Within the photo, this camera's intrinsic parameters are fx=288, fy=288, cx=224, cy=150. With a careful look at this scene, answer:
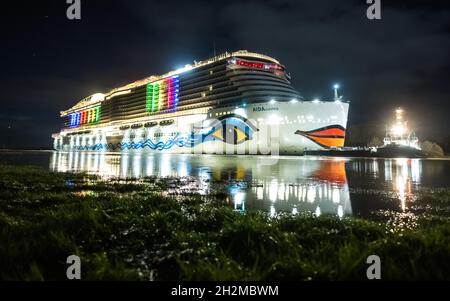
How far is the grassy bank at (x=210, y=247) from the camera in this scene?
317cm

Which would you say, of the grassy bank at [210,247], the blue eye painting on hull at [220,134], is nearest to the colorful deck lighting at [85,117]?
the blue eye painting on hull at [220,134]

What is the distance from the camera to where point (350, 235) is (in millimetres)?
4422

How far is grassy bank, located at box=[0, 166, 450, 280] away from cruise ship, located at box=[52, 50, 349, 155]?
173 feet

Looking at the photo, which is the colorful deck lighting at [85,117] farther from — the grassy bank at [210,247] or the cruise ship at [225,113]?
the grassy bank at [210,247]

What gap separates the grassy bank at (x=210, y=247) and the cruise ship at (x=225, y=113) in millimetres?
52673

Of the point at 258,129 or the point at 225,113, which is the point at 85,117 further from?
the point at 258,129

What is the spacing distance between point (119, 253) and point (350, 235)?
340cm

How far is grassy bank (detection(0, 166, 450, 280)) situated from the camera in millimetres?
3170

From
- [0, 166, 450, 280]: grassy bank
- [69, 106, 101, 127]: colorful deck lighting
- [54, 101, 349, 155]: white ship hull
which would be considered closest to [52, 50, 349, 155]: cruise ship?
[54, 101, 349, 155]: white ship hull

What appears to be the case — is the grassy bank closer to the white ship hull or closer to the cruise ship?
the white ship hull

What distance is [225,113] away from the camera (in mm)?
65875

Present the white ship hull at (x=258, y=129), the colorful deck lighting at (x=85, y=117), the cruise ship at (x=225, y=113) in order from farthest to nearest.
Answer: the colorful deck lighting at (x=85, y=117) → the cruise ship at (x=225, y=113) → the white ship hull at (x=258, y=129)
